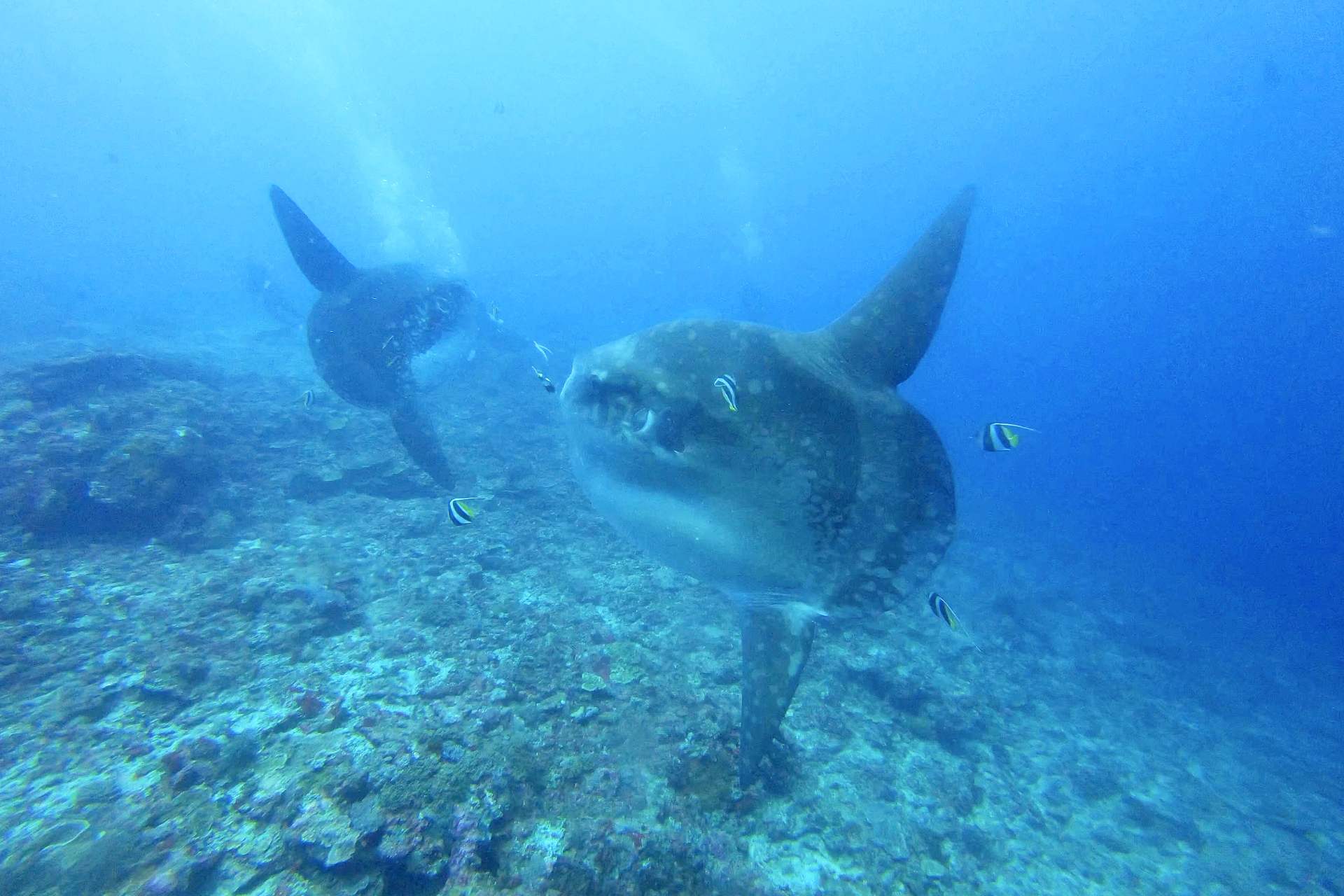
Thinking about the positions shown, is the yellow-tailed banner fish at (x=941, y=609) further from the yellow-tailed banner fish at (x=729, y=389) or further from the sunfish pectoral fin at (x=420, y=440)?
the sunfish pectoral fin at (x=420, y=440)

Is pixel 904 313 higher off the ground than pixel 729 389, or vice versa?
pixel 904 313

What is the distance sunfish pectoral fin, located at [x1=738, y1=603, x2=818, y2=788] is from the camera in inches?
112

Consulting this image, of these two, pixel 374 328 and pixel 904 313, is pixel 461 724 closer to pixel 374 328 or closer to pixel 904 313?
pixel 904 313

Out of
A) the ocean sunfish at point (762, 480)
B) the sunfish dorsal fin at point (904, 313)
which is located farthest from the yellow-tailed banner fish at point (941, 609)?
the sunfish dorsal fin at point (904, 313)

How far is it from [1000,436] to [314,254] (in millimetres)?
9567

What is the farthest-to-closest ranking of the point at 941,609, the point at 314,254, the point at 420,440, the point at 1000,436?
the point at 314,254, the point at 420,440, the point at 1000,436, the point at 941,609

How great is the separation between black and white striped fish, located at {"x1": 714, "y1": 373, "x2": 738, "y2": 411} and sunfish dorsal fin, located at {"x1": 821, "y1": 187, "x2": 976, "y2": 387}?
86 centimetres

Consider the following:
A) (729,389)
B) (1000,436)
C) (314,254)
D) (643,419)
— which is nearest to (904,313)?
(729,389)

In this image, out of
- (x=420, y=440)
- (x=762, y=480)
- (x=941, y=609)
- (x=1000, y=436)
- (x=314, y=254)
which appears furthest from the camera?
(x=314, y=254)

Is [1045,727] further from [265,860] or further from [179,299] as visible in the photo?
[179,299]

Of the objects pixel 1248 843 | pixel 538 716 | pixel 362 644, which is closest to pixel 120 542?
pixel 362 644

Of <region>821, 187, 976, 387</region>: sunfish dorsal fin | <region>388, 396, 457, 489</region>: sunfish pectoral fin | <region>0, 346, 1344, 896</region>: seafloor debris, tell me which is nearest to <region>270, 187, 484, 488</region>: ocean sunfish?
<region>388, 396, 457, 489</region>: sunfish pectoral fin

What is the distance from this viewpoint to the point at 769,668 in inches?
113

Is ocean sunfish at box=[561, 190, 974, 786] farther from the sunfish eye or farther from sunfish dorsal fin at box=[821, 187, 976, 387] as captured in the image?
sunfish dorsal fin at box=[821, 187, 976, 387]
